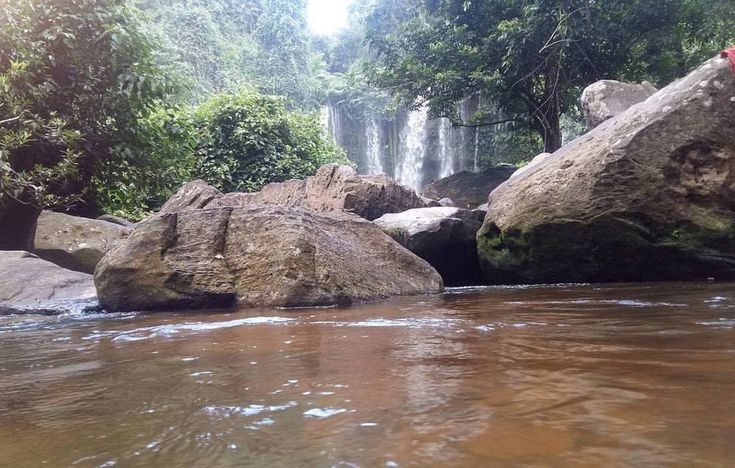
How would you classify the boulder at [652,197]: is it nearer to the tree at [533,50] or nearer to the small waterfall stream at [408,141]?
the tree at [533,50]

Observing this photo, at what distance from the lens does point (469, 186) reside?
13258 mm

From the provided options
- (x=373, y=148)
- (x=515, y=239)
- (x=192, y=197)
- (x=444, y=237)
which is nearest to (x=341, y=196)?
(x=444, y=237)

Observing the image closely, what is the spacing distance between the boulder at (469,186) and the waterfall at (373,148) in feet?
36.2

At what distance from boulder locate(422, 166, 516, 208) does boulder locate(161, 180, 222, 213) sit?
571 cm

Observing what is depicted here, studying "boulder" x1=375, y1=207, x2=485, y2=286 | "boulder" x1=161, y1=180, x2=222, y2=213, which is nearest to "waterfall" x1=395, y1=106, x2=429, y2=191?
"boulder" x1=161, y1=180, x2=222, y2=213

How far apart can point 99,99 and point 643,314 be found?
6386 mm

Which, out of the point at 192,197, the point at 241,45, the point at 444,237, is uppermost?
the point at 241,45

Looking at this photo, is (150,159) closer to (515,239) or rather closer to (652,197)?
(515,239)

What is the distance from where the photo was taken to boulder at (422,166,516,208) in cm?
1285

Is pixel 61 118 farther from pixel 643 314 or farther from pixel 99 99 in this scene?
pixel 643 314

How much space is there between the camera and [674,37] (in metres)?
11.3

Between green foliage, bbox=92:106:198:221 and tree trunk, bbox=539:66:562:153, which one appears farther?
tree trunk, bbox=539:66:562:153

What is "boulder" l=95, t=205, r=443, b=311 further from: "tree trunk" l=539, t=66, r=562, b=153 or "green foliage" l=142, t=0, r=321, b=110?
"green foliage" l=142, t=0, r=321, b=110

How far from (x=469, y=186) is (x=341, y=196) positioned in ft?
19.2
